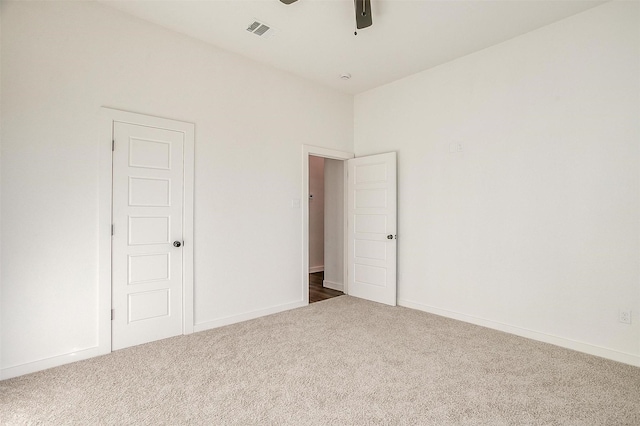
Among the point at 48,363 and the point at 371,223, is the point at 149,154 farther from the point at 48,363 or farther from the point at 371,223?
the point at 371,223

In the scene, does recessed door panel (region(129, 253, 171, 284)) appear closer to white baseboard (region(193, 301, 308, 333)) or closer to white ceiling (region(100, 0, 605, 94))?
white baseboard (region(193, 301, 308, 333))

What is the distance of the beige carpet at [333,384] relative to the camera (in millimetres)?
2020

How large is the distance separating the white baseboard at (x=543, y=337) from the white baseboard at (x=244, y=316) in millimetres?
1572

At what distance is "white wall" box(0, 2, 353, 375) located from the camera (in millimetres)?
2514

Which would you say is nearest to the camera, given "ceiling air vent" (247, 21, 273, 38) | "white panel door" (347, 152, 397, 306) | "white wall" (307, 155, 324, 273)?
"ceiling air vent" (247, 21, 273, 38)

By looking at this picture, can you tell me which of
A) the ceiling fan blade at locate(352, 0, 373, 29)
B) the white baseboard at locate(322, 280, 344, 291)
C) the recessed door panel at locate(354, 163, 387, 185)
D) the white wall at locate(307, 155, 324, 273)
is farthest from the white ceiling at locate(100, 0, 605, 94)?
the white baseboard at locate(322, 280, 344, 291)

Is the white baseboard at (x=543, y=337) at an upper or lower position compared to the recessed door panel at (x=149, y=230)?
lower

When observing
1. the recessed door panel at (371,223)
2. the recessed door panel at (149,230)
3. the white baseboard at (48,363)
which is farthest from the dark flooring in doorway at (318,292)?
the white baseboard at (48,363)

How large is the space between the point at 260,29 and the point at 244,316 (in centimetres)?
303

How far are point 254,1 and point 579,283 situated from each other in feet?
12.5

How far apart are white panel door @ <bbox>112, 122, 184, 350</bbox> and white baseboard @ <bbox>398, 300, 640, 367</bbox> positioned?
2935mm

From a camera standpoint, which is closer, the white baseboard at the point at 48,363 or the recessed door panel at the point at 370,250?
the white baseboard at the point at 48,363

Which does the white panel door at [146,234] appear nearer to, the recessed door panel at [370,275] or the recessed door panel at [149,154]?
the recessed door panel at [149,154]

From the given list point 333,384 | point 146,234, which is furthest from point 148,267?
point 333,384
